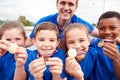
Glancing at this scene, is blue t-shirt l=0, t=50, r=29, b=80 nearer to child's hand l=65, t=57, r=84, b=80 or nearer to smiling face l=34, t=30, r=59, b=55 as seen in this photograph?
smiling face l=34, t=30, r=59, b=55

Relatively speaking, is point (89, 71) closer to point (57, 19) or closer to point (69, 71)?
point (69, 71)

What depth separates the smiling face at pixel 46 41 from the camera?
7.98 feet

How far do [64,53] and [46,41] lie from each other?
0.31m

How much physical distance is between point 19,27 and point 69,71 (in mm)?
842

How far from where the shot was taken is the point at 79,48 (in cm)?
254

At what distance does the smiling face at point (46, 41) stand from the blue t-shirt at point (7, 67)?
44cm

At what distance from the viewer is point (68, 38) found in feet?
8.68

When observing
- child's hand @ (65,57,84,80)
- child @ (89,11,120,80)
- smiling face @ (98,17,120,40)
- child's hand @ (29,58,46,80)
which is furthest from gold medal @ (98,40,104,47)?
child's hand @ (29,58,46,80)

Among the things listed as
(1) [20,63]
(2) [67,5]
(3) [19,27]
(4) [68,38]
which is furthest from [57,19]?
(1) [20,63]

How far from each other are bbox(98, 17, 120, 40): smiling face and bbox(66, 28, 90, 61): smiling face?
299 millimetres

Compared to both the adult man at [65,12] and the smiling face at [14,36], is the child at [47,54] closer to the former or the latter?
the smiling face at [14,36]

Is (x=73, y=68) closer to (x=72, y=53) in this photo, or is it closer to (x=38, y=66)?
(x=72, y=53)

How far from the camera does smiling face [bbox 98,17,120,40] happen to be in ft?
9.41

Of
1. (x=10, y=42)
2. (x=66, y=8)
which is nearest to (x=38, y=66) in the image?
(x=10, y=42)
